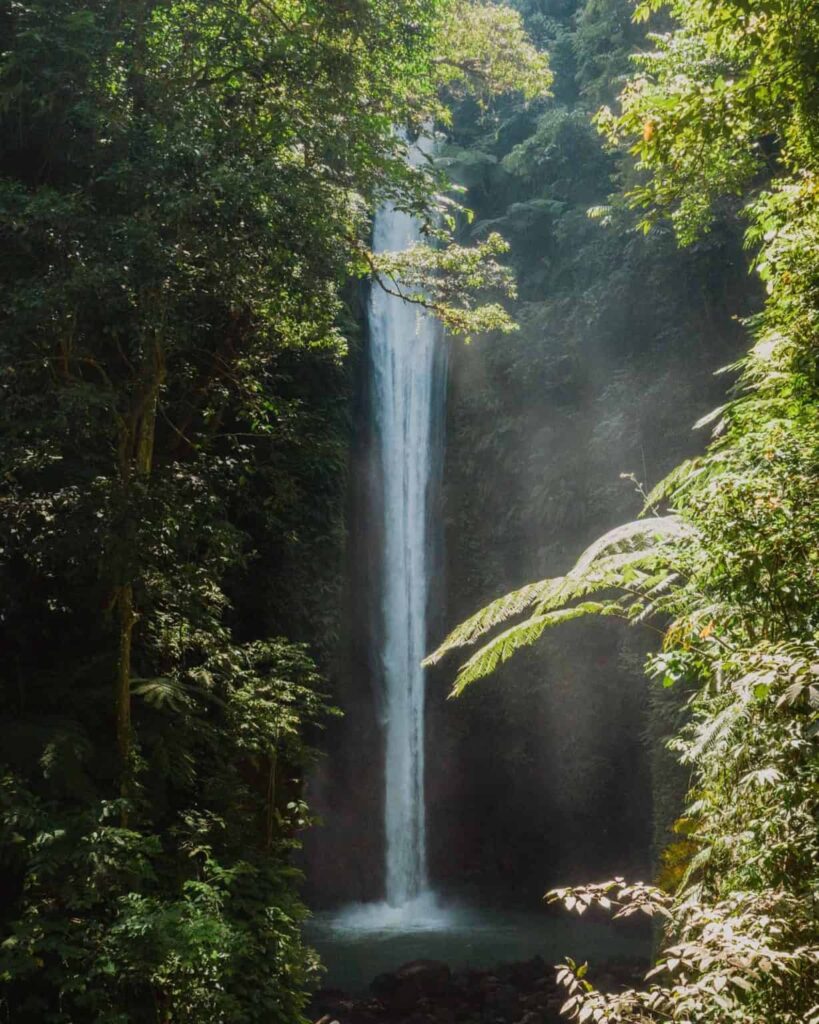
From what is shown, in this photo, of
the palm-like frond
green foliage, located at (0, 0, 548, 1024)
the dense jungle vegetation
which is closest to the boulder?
the dense jungle vegetation

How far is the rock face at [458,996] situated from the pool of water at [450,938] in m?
0.42

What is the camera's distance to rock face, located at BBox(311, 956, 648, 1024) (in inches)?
349

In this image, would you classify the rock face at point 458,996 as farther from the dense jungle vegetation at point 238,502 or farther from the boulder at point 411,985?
the dense jungle vegetation at point 238,502

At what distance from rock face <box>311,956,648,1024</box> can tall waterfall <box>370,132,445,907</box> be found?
→ 4.42m

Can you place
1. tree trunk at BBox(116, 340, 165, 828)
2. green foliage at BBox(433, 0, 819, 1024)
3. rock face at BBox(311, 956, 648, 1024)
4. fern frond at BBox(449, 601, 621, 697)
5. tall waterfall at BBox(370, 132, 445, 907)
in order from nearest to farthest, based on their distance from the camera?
green foliage at BBox(433, 0, 819, 1024) → fern frond at BBox(449, 601, 621, 697) → tree trunk at BBox(116, 340, 165, 828) → rock face at BBox(311, 956, 648, 1024) → tall waterfall at BBox(370, 132, 445, 907)

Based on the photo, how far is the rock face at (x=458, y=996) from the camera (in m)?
8.87

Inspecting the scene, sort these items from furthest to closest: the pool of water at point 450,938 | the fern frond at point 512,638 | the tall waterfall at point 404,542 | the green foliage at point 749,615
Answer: the tall waterfall at point 404,542 < the pool of water at point 450,938 < the fern frond at point 512,638 < the green foliage at point 749,615

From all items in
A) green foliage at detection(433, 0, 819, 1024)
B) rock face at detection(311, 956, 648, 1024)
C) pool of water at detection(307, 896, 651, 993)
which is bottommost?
pool of water at detection(307, 896, 651, 993)

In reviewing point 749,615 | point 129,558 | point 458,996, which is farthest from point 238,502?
point 749,615

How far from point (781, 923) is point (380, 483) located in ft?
45.9

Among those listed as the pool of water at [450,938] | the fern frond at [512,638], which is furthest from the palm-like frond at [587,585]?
the pool of water at [450,938]

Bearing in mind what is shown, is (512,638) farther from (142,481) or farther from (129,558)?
(142,481)

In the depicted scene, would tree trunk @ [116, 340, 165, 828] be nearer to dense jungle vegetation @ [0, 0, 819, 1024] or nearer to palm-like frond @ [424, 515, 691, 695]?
dense jungle vegetation @ [0, 0, 819, 1024]

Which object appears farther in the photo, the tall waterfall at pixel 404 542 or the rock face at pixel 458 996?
the tall waterfall at pixel 404 542
